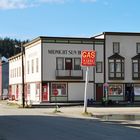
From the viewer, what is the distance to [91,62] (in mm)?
45156

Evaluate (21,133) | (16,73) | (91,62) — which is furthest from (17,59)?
(21,133)

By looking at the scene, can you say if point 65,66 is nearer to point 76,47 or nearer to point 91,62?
point 76,47

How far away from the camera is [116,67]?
237 feet

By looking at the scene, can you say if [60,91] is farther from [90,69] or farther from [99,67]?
[99,67]

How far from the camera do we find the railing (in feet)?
230

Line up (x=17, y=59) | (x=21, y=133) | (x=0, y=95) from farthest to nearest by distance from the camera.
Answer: (x=0, y=95) < (x=17, y=59) < (x=21, y=133)

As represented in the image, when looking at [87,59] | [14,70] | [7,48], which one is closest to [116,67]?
[87,59]

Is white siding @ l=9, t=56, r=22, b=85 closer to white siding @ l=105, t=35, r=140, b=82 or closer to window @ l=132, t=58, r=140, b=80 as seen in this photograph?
white siding @ l=105, t=35, r=140, b=82

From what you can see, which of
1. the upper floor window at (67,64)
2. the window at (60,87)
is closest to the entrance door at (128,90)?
the upper floor window at (67,64)

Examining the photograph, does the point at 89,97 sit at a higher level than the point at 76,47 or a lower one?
lower

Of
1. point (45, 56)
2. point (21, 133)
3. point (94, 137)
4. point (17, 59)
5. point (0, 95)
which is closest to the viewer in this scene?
point (94, 137)

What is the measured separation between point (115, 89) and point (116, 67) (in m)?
3.21

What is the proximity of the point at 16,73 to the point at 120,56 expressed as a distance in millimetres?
27338

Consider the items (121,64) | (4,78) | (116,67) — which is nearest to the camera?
(121,64)
